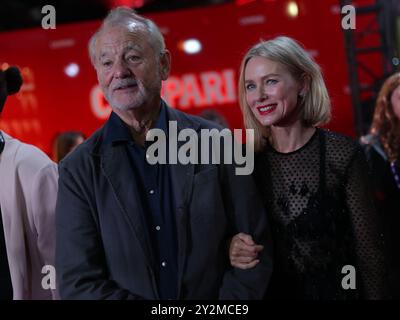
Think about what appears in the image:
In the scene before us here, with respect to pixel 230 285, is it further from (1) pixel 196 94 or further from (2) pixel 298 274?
(1) pixel 196 94

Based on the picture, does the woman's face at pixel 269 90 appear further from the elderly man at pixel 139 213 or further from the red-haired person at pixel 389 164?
the red-haired person at pixel 389 164

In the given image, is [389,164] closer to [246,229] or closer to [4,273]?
[246,229]

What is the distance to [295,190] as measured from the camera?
6.16ft

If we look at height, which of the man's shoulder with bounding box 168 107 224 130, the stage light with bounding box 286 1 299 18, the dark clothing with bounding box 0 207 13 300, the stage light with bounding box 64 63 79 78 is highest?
the stage light with bounding box 286 1 299 18

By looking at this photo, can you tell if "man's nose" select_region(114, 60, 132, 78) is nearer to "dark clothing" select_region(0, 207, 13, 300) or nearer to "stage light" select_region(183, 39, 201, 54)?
"dark clothing" select_region(0, 207, 13, 300)

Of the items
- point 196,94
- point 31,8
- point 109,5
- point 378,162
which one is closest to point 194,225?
point 378,162

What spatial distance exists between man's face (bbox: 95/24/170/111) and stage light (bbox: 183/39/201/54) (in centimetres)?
382

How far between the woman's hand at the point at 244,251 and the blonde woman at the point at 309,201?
18cm

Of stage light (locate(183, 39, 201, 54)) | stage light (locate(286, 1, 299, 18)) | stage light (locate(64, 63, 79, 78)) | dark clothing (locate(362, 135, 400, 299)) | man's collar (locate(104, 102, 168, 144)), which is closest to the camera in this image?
man's collar (locate(104, 102, 168, 144))

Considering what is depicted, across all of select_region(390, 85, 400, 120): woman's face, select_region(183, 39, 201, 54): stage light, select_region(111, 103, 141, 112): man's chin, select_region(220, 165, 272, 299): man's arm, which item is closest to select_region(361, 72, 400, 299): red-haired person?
select_region(390, 85, 400, 120): woman's face

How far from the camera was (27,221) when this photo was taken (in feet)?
6.25

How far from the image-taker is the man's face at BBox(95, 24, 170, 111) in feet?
5.78
